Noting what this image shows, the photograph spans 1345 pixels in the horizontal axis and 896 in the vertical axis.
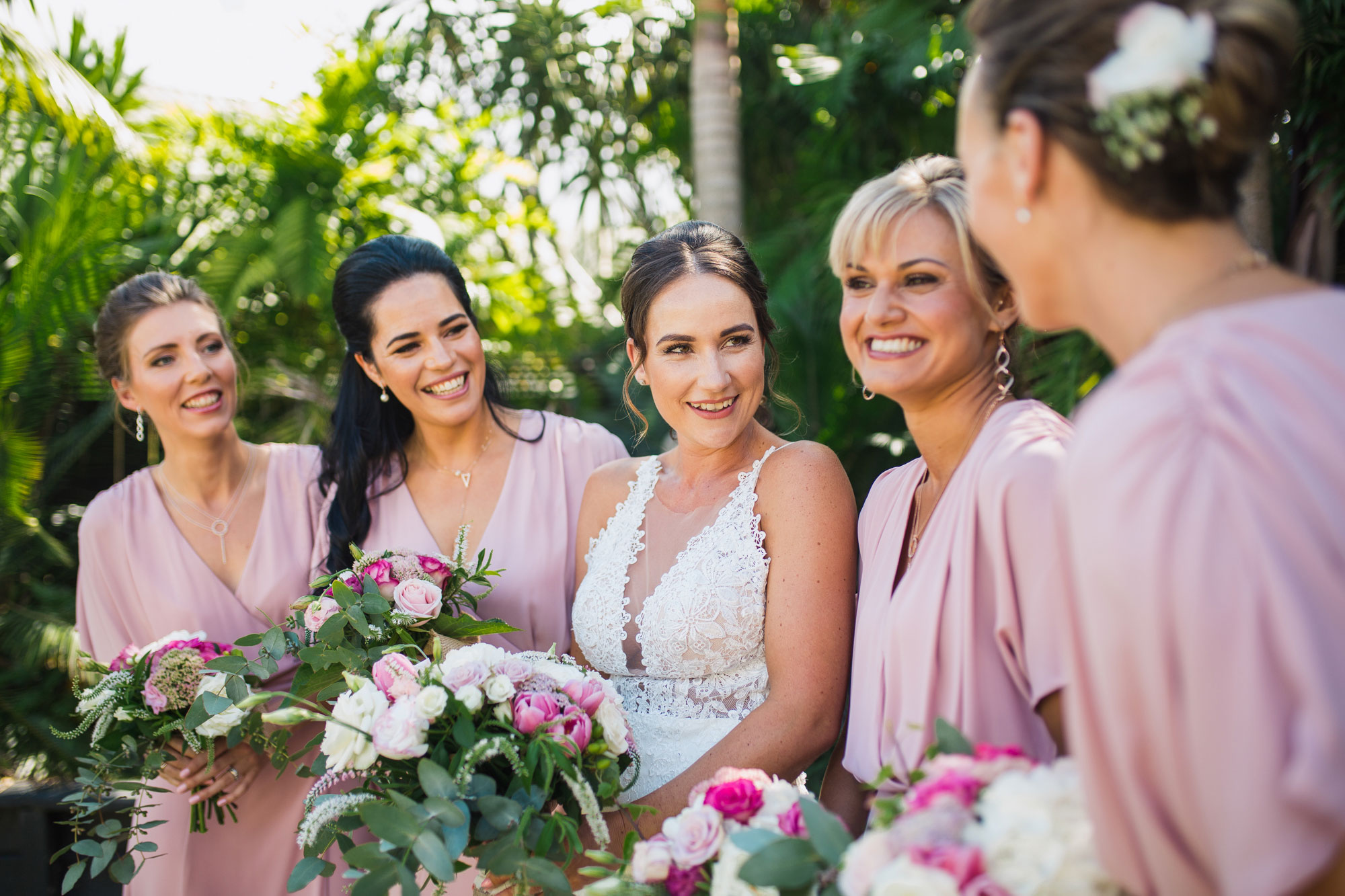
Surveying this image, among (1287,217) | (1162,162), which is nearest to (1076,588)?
(1162,162)

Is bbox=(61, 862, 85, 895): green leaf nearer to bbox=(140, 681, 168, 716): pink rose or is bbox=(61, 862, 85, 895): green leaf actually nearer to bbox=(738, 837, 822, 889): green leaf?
bbox=(140, 681, 168, 716): pink rose

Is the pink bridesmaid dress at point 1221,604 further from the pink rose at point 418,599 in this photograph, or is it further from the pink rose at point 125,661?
the pink rose at point 125,661

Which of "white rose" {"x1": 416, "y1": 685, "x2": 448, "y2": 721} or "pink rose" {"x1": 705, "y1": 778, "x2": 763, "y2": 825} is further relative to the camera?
"white rose" {"x1": 416, "y1": 685, "x2": 448, "y2": 721}

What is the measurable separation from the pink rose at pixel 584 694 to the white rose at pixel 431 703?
31 cm

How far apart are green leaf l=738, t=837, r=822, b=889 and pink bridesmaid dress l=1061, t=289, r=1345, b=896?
1.62 feet

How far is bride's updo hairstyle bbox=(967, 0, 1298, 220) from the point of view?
1.29 meters

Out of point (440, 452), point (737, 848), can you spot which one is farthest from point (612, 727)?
point (440, 452)

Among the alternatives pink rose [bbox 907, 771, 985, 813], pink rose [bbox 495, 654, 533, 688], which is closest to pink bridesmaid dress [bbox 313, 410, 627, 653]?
pink rose [bbox 495, 654, 533, 688]

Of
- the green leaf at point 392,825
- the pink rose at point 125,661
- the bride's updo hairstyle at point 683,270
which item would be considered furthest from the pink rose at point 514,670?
the pink rose at point 125,661

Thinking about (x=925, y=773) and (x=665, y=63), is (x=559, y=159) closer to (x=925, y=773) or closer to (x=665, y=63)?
(x=665, y=63)

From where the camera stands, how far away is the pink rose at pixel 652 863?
1.74 m

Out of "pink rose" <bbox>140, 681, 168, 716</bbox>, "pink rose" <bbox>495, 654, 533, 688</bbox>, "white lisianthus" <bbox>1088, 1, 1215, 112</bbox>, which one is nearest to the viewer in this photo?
"white lisianthus" <bbox>1088, 1, 1215, 112</bbox>

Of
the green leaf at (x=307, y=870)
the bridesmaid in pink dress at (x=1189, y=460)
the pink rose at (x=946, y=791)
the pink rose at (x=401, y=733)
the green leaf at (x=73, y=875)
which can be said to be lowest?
the green leaf at (x=73, y=875)

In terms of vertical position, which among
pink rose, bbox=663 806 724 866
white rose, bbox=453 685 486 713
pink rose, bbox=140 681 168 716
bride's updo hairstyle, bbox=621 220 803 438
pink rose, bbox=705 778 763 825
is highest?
bride's updo hairstyle, bbox=621 220 803 438
